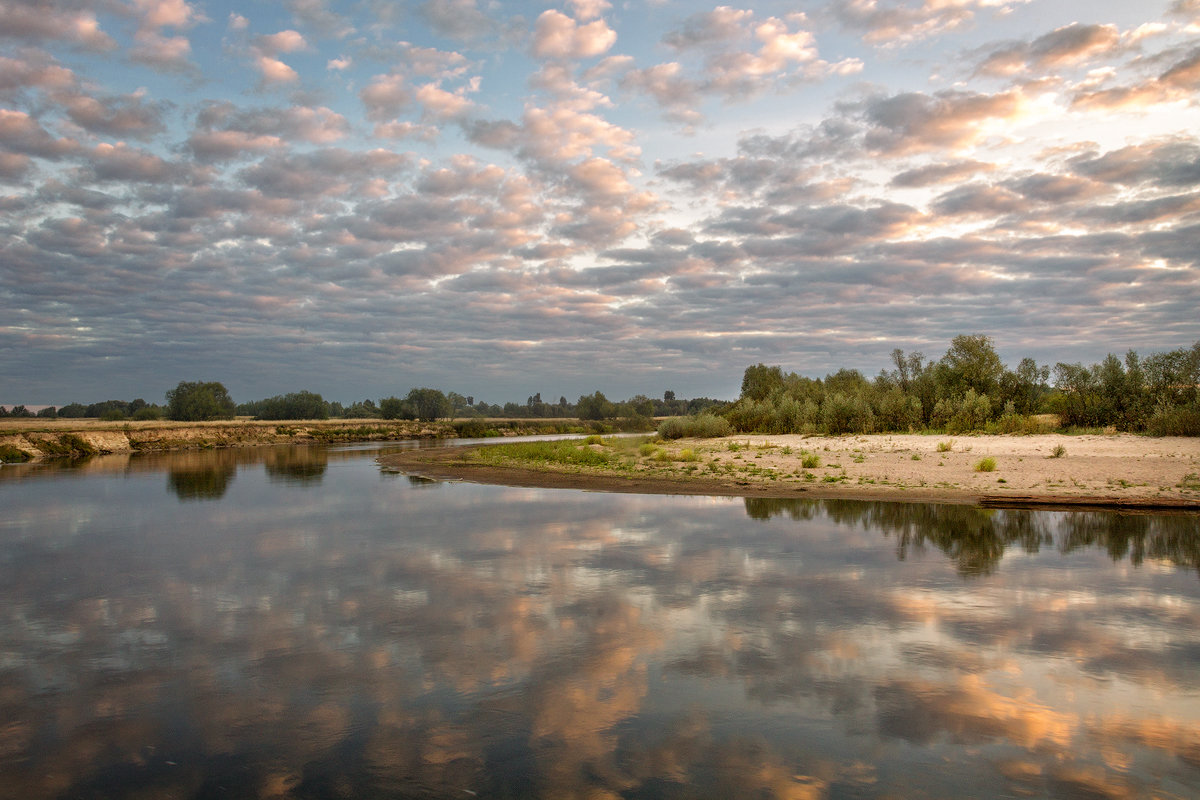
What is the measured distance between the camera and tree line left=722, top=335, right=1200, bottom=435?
35.8 m

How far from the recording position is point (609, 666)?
7.66m

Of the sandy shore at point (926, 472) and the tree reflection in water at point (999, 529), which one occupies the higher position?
the sandy shore at point (926, 472)

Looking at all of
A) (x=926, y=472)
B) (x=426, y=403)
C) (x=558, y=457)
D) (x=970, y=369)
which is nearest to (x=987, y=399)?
(x=970, y=369)

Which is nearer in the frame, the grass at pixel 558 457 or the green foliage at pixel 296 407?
the grass at pixel 558 457

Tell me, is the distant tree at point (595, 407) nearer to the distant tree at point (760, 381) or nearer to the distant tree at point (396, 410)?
the distant tree at point (760, 381)

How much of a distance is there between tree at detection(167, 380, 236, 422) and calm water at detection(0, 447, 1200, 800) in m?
110

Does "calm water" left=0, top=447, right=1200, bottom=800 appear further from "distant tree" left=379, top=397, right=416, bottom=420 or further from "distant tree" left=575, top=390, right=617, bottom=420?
"distant tree" left=379, top=397, right=416, bottom=420

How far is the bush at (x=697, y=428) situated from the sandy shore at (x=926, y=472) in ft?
48.1

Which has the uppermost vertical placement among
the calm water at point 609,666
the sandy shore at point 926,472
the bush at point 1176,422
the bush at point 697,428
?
the bush at point 1176,422

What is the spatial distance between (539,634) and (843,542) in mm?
8688

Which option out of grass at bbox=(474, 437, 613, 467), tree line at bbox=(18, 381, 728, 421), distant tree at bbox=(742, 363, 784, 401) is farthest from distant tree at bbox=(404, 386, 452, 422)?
grass at bbox=(474, 437, 613, 467)

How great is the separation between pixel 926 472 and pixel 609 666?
2285 centimetres

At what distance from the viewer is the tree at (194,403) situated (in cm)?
11188

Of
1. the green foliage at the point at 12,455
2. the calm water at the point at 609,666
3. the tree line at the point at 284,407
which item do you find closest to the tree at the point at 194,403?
the tree line at the point at 284,407
